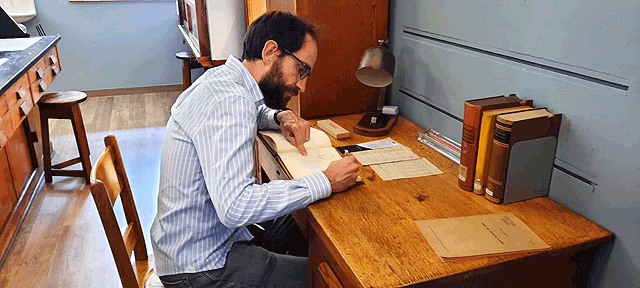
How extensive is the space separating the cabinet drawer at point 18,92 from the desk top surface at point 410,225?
183cm

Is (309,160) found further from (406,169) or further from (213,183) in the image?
(213,183)

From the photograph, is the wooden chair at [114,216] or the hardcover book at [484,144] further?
the hardcover book at [484,144]

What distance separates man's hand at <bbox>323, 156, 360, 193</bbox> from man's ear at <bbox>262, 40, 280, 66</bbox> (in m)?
0.38

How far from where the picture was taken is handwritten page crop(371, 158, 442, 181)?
59.0 inches

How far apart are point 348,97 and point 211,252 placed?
3.44ft

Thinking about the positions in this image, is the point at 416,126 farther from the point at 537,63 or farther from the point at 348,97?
the point at 537,63

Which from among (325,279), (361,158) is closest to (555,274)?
(325,279)

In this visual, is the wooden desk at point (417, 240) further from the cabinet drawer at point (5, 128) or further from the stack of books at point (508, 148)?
the cabinet drawer at point (5, 128)

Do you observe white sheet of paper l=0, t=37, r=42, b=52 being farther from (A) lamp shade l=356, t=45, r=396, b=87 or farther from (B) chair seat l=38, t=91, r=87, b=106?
(A) lamp shade l=356, t=45, r=396, b=87

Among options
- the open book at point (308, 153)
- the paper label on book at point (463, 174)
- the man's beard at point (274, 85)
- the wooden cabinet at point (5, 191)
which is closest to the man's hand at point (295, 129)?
the open book at point (308, 153)

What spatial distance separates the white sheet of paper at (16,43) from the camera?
9.57ft

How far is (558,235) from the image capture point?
1.14 metres

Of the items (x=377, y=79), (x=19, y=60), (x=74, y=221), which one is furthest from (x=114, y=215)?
(x=19, y=60)

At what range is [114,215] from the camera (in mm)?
1172
